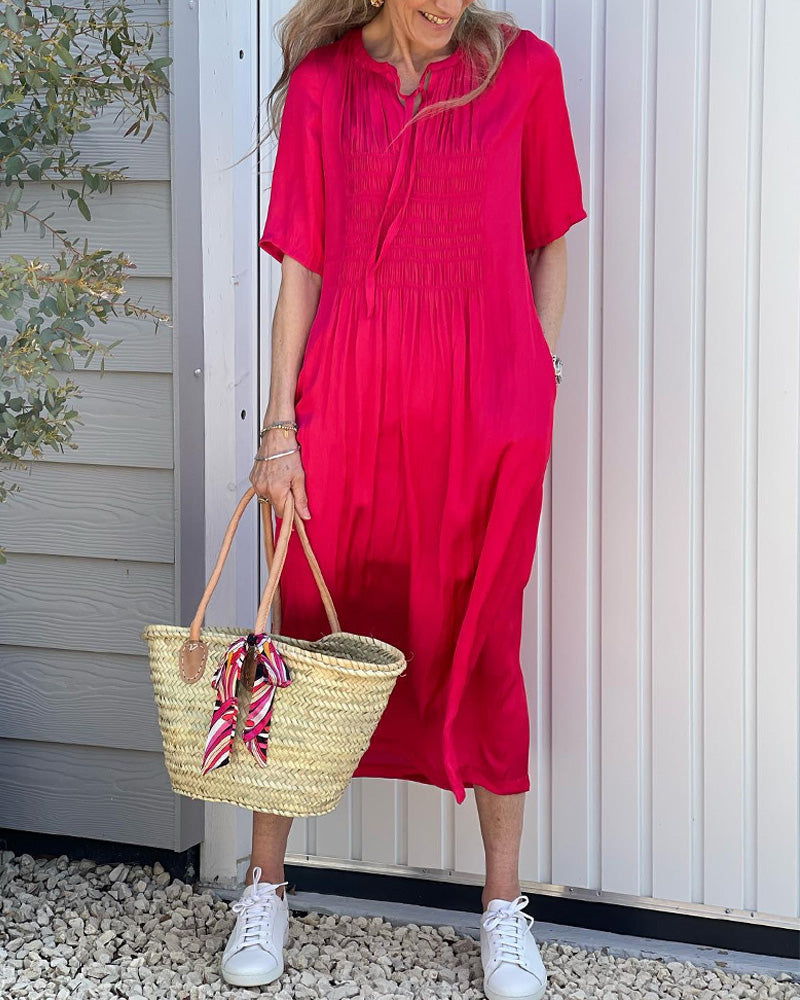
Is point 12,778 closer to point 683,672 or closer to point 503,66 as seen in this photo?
point 683,672

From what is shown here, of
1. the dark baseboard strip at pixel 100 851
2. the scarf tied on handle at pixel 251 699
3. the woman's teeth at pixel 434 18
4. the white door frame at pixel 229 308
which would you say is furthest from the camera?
the dark baseboard strip at pixel 100 851

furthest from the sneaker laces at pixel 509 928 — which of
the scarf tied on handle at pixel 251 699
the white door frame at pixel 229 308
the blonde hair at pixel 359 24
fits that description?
the blonde hair at pixel 359 24

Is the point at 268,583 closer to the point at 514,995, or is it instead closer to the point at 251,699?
the point at 251,699

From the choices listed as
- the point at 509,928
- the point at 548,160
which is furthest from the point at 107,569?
the point at 548,160

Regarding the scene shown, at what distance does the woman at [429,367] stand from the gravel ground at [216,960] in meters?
0.10

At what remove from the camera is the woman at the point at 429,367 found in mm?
1921

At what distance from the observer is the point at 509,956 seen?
1941 millimetres

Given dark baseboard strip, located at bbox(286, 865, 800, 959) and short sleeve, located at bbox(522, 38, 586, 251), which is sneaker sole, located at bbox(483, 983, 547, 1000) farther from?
short sleeve, located at bbox(522, 38, 586, 251)

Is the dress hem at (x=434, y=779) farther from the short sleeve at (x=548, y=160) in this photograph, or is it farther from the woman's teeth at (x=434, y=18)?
the woman's teeth at (x=434, y=18)

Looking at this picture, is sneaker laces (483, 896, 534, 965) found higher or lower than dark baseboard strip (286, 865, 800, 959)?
higher

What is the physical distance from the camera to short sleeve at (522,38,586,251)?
1951 millimetres

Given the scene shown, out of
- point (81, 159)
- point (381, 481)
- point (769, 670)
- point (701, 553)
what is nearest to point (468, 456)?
point (381, 481)

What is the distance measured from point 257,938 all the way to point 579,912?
26.9 inches

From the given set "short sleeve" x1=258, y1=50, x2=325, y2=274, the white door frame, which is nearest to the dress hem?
the white door frame
